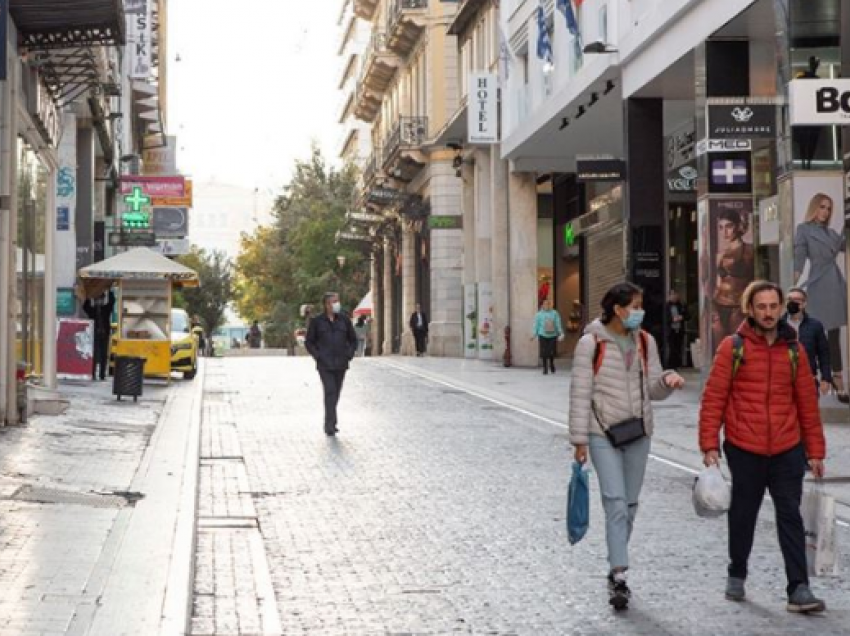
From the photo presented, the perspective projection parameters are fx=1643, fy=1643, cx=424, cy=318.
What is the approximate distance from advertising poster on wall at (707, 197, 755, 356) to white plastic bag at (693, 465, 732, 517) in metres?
15.9

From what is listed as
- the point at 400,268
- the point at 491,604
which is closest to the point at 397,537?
the point at 491,604

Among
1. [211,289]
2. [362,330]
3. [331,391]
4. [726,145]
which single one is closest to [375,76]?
[362,330]

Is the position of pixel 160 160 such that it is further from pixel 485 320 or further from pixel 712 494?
pixel 712 494

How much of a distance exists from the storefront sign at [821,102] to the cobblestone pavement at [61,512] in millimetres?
8106

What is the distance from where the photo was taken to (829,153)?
19812 millimetres

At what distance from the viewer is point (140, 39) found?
2130 inches

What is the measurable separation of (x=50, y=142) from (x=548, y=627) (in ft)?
55.8

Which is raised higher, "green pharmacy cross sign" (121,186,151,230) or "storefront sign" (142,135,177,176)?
"storefront sign" (142,135,177,176)

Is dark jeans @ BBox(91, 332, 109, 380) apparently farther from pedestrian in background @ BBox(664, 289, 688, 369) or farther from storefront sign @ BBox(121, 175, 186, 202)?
storefront sign @ BBox(121, 175, 186, 202)

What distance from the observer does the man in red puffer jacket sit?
783 centimetres

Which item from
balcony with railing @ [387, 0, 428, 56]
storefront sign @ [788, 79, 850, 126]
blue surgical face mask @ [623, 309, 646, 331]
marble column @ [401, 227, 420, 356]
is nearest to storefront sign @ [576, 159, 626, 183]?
storefront sign @ [788, 79, 850, 126]

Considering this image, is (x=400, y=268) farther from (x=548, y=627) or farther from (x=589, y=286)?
(x=548, y=627)

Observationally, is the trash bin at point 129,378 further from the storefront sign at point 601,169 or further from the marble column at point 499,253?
the marble column at point 499,253

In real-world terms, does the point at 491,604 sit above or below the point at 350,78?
below
